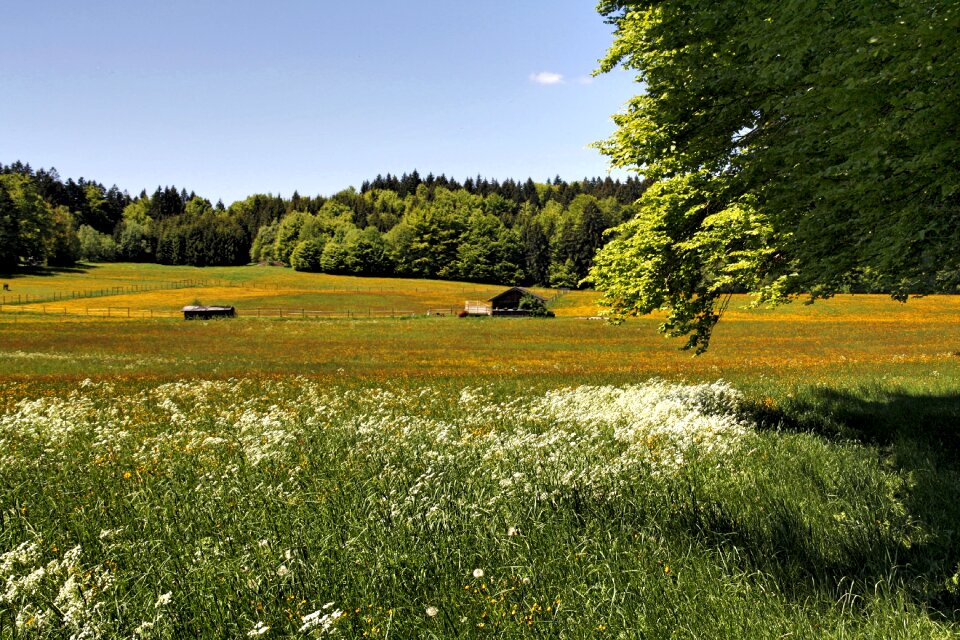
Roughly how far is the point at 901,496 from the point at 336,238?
5562 inches

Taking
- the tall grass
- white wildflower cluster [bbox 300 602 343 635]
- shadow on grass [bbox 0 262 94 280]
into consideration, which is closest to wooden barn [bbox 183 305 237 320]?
the tall grass

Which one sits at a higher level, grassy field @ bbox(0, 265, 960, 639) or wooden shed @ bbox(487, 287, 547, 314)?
grassy field @ bbox(0, 265, 960, 639)

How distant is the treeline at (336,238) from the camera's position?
114m

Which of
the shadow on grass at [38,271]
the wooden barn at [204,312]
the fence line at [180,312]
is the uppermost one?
the shadow on grass at [38,271]

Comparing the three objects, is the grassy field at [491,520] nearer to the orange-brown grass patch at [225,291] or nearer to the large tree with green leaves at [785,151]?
the large tree with green leaves at [785,151]

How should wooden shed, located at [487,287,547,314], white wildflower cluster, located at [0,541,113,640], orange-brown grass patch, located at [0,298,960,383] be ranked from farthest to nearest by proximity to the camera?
wooden shed, located at [487,287,547,314] → orange-brown grass patch, located at [0,298,960,383] → white wildflower cluster, located at [0,541,113,640]

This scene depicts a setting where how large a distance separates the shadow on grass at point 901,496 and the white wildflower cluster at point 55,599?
17.4 feet

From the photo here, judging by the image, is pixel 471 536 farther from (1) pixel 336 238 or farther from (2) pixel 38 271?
(1) pixel 336 238

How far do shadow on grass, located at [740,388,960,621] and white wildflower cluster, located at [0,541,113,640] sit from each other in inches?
208

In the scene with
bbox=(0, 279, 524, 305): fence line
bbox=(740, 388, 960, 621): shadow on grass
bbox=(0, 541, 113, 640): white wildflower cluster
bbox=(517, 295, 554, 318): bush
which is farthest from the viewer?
bbox=(0, 279, 524, 305): fence line

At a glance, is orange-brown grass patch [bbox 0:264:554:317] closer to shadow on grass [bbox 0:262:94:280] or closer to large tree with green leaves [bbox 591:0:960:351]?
shadow on grass [bbox 0:262:94:280]

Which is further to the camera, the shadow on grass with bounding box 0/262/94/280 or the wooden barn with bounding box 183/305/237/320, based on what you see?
the shadow on grass with bounding box 0/262/94/280

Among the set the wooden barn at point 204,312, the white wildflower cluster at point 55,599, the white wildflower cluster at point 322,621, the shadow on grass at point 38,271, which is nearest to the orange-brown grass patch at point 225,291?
the shadow on grass at point 38,271

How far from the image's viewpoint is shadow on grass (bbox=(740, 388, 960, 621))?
489 cm
